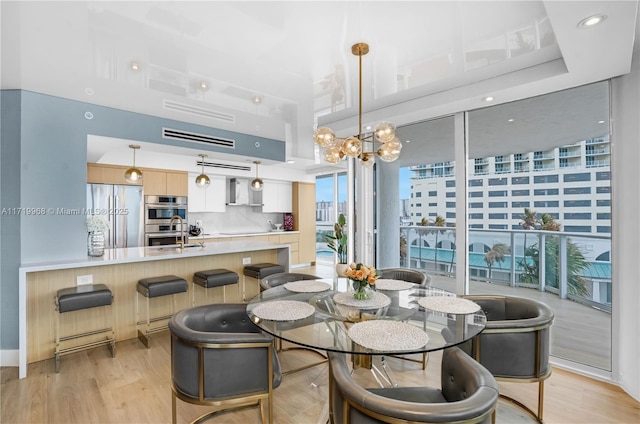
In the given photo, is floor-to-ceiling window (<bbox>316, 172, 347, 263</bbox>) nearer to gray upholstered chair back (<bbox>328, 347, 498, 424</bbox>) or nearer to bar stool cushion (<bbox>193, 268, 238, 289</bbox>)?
bar stool cushion (<bbox>193, 268, 238, 289</bbox>)

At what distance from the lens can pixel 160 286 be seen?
11.3 feet

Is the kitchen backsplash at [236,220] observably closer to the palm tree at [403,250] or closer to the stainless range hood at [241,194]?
the stainless range hood at [241,194]

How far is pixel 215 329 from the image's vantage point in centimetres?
231

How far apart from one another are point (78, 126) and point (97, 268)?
1498 millimetres

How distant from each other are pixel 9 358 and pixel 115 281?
1.03 m

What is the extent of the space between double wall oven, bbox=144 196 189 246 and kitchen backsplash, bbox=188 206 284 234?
0.78m

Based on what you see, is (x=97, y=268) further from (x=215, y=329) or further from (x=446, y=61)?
(x=446, y=61)

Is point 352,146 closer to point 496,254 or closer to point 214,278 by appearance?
point 496,254

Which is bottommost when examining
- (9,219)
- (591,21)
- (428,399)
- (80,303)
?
(428,399)

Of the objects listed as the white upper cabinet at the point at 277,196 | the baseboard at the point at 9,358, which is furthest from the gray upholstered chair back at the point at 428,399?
the white upper cabinet at the point at 277,196

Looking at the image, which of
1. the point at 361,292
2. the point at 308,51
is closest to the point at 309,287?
the point at 361,292

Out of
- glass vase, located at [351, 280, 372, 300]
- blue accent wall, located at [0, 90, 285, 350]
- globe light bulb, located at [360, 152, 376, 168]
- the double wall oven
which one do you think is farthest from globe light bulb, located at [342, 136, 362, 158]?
the double wall oven

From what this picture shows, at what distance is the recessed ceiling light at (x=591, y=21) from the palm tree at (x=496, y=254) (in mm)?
2204

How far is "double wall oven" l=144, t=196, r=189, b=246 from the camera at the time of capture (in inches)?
222
